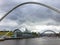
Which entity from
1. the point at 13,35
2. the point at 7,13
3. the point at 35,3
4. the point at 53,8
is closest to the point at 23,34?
the point at 13,35

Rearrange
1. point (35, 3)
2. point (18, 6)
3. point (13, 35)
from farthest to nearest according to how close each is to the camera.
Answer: point (13, 35)
point (18, 6)
point (35, 3)

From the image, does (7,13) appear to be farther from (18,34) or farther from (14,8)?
(18,34)

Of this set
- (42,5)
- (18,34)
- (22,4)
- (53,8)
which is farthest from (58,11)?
(18,34)

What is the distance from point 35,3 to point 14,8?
9.95 metres

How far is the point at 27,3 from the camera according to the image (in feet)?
216

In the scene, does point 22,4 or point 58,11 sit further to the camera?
point 22,4

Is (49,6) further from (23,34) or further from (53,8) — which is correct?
(23,34)

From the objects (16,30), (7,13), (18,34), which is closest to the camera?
(7,13)

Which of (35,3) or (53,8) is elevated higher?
(35,3)

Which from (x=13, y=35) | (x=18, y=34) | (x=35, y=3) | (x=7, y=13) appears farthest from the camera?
(x=18, y=34)

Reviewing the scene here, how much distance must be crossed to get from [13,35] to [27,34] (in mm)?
20394

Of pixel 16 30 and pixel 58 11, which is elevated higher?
pixel 16 30

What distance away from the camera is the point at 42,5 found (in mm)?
59531

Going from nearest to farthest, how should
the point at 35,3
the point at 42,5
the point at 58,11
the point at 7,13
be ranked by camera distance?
1. the point at 58,11
2. the point at 42,5
3. the point at 35,3
4. the point at 7,13
